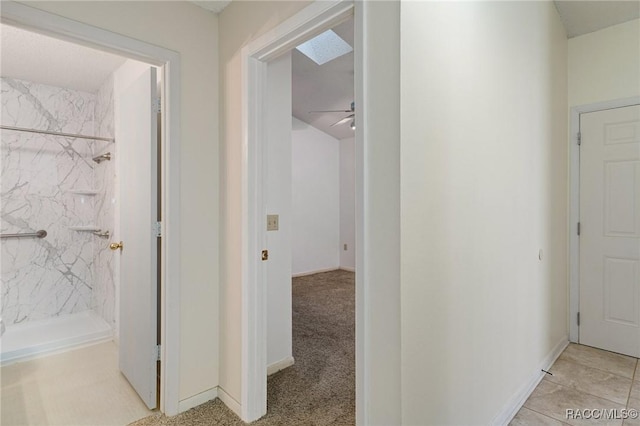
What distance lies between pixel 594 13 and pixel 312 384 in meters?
3.64

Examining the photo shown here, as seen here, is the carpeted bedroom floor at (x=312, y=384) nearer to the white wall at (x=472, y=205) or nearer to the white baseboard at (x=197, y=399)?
the white baseboard at (x=197, y=399)

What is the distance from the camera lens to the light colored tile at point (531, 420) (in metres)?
1.86

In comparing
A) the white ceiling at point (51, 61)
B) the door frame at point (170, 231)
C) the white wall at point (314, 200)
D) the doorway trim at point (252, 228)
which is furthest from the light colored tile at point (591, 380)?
the white ceiling at point (51, 61)

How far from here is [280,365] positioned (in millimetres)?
2473

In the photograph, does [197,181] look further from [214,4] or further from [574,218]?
[574,218]

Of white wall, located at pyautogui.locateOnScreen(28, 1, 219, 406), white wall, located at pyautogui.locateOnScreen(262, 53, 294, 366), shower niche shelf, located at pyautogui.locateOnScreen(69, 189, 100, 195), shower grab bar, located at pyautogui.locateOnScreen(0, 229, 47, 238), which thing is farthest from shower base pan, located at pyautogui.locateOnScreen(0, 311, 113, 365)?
white wall, located at pyautogui.locateOnScreen(262, 53, 294, 366)

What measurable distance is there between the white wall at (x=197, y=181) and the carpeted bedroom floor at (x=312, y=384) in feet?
0.72

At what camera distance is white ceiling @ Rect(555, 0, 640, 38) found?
253cm

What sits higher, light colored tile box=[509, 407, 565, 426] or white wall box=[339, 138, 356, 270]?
white wall box=[339, 138, 356, 270]

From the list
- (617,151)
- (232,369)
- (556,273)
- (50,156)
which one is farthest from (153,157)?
(617,151)

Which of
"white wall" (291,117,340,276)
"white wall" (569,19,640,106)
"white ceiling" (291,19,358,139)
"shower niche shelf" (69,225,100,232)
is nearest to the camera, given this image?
"white wall" (569,19,640,106)

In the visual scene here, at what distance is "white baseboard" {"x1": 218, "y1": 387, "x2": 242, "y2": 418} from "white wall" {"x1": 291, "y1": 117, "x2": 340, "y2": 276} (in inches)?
144

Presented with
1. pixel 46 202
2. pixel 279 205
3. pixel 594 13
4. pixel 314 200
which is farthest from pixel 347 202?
pixel 46 202

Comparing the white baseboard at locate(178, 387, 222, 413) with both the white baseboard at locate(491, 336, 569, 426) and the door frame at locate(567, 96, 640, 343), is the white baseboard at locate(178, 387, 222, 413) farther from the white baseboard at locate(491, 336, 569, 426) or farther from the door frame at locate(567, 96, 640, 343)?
the door frame at locate(567, 96, 640, 343)
